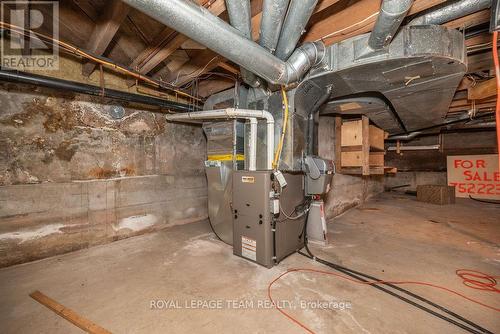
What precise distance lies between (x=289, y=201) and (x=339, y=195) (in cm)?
229

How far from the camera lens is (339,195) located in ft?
13.2

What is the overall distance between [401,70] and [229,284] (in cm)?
237

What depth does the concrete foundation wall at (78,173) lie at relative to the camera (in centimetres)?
205

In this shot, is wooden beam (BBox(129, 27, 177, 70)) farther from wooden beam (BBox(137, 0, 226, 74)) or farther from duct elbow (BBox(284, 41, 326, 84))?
duct elbow (BBox(284, 41, 326, 84))

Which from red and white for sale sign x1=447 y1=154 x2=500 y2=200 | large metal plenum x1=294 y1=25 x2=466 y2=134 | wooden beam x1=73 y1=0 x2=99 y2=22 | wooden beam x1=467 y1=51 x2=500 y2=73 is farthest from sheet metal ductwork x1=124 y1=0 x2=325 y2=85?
red and white for sale sign x1=447 y1=154 x2=500 y2=200

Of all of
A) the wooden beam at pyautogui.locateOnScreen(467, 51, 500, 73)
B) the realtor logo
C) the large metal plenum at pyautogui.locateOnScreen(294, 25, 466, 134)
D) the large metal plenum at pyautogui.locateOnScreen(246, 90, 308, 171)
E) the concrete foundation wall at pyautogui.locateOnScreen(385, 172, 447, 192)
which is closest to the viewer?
the large metal plenum at pyautogui.locateOnScreen(294, 25, 466, 134)

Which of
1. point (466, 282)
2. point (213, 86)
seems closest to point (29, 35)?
point (213, 86)

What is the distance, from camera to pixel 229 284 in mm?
1699

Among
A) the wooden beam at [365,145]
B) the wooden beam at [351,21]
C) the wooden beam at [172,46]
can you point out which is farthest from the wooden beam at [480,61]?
Result: the wooden beam at [172,46]

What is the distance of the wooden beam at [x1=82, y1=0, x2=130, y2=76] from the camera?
1.54 meters

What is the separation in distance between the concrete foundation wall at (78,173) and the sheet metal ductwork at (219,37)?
1999 millimetres

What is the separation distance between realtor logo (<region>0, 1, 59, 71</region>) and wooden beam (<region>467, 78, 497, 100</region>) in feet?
14.8

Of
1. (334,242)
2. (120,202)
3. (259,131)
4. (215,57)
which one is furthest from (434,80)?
(120,202)

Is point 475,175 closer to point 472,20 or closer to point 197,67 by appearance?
point 472,20
